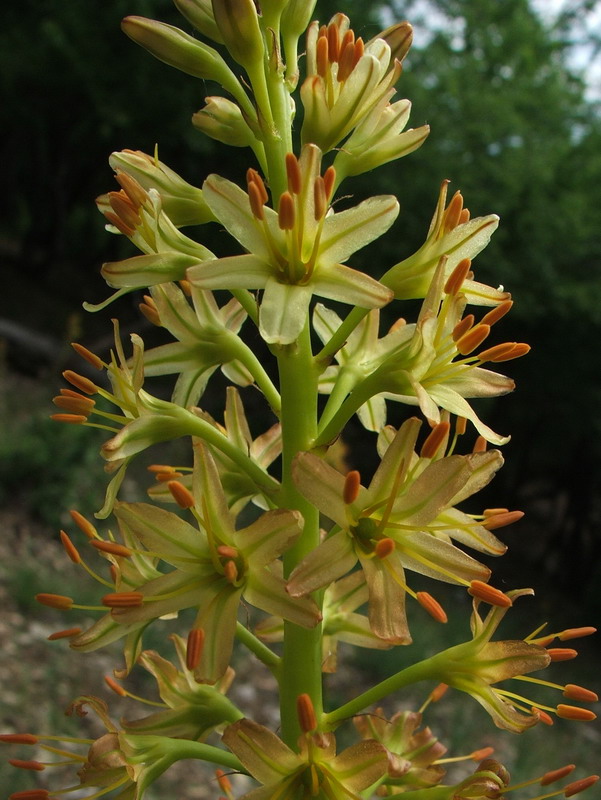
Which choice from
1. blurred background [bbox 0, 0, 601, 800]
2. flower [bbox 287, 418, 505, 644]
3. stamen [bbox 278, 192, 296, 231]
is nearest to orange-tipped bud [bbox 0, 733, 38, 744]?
flower [bbox 287, 418, 505, 644]

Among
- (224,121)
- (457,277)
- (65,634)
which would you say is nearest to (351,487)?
(457,277)

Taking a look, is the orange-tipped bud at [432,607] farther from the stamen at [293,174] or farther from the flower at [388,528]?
the stamen at [293,174]

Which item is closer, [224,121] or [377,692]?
[377,692]

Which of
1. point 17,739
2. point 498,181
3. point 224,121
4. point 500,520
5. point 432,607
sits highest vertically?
point 498,181

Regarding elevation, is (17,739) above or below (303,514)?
below

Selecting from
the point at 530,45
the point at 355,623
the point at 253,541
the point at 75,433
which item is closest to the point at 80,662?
the point at 75,433

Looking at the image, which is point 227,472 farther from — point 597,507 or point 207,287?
point 597,507

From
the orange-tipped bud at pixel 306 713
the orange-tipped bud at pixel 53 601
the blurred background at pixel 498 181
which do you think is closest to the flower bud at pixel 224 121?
the orange-tipped bud at pixel 53 601

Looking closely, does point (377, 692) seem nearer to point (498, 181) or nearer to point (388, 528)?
point (388, 528)
